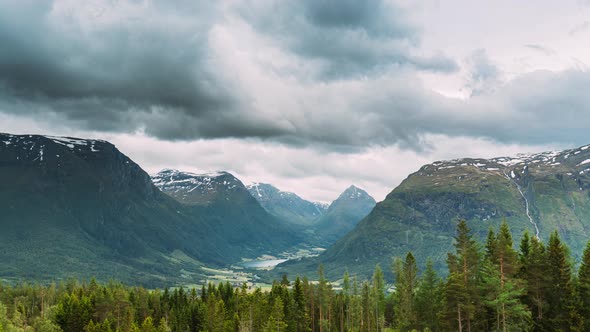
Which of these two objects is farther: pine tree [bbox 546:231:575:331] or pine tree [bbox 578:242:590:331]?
pine tree [bbox 546:231:575:331]

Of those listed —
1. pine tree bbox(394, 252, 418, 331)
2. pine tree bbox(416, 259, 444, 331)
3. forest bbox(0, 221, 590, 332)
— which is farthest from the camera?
pine tree bbox(394, 252, 418, 331)

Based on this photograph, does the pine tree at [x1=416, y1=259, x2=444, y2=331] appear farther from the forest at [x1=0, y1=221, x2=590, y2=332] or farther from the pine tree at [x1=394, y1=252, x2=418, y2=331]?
the pine tree at [x1=394, y1=252, x2=418, y2=331]

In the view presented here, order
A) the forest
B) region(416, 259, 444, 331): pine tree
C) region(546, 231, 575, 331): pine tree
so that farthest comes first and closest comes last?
region(416, 259, 444, 331): pine tree
region(546, 231, 575, 331): pine tree
the forest

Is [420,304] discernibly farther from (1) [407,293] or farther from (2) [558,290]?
(2) [558,290]

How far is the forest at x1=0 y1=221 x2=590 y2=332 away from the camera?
77.5 meters

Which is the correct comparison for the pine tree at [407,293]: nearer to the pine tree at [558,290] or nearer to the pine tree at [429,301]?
the pine tree at [429,301]

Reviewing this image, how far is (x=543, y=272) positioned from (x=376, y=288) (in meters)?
86.6

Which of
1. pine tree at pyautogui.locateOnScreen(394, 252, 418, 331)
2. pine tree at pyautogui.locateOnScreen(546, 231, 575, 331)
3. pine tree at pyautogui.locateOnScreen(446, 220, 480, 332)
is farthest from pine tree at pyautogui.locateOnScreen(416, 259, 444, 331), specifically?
pine tree at pyautogui.locateOnScreen(546, 231, 575, 331)

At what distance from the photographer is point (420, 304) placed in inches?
4825

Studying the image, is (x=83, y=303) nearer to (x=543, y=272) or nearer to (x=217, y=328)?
(x=217, y=328)

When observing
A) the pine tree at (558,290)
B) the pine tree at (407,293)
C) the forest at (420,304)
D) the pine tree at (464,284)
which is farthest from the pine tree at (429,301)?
the pine tree at (558,290)

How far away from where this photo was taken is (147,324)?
4626 inches

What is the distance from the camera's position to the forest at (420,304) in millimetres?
77500

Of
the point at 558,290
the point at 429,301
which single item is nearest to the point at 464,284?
the point at 558,290
